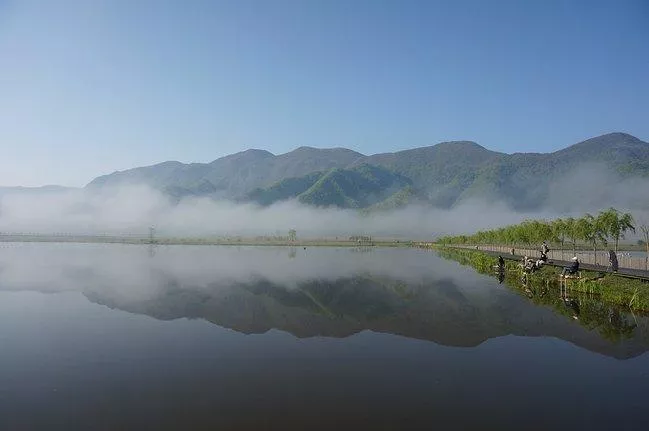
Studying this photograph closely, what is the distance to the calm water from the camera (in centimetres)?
987

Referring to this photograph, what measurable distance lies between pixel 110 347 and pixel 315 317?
29.0 feet

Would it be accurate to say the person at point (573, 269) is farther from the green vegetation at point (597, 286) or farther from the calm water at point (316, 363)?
the calm water at point (316, 363)

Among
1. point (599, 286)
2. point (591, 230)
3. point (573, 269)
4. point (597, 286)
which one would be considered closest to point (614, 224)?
point (591, 230)

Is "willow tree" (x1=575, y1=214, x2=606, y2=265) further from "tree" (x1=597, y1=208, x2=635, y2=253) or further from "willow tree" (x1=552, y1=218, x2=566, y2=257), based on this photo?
"willow tree" (x1=552, y1=218, x2=566, y2=257)

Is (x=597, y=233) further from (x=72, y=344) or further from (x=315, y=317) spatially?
(x=72, y=344)

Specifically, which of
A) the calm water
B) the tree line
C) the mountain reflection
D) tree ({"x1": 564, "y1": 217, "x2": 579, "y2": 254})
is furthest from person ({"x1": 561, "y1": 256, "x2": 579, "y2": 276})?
tree ({"x1": 564, "y1": 217, "x2": 579, "y2": 254})

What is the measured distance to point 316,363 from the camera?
13.8m

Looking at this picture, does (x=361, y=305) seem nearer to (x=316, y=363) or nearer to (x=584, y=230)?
(x=316, y=363)

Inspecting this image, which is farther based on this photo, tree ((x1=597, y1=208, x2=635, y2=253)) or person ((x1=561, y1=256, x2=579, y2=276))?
tree ((x1=597, y1=208, x2=635, y2=253))

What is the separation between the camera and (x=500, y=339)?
17.3 m

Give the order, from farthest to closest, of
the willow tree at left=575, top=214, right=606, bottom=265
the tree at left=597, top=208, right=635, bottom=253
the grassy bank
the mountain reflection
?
1. the willow tree at left=575, top=214, right=606, bottom=265
2. the tree at left=597, top=208, right=635, bottom=253
3. the grassy bank
4. the mountain reflection

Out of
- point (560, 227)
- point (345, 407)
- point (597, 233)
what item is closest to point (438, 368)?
point (345, 407)

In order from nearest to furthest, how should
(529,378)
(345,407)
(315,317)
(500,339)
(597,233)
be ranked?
(345,407), (529,378), (500,339), (315,317), (597,233)

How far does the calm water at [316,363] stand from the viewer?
32.4 ft
